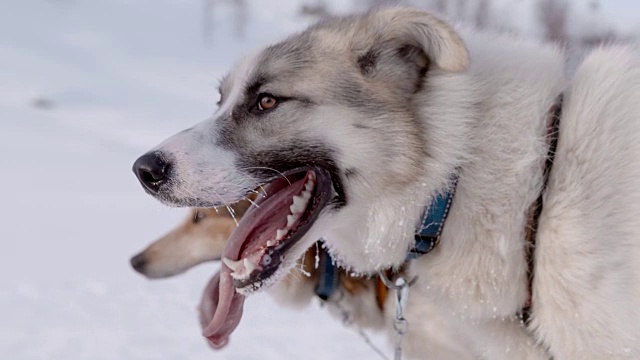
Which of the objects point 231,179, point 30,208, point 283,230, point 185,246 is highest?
point 231,179

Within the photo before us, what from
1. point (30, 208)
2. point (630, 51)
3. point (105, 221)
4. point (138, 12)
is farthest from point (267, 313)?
point (138, 12)

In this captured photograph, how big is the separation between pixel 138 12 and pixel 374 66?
27.0 m

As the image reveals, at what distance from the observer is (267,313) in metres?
A: 5.06

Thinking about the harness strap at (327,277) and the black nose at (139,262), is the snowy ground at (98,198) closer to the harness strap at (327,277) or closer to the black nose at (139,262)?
the harness strap at (327,277)

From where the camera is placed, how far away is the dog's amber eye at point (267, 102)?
242 centimetres

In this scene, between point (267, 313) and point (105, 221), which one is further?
point (105, 221)

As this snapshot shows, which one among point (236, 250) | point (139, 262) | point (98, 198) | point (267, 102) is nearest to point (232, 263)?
point (236, 250)

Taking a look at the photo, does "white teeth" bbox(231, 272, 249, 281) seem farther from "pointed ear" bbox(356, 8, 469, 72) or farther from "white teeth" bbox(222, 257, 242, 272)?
"pointed ear" bbox(356, 8, 469, 72)

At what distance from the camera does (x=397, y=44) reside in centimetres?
239

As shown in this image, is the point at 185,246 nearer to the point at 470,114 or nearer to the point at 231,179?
the point at 231,179

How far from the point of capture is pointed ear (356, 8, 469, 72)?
2.18 m

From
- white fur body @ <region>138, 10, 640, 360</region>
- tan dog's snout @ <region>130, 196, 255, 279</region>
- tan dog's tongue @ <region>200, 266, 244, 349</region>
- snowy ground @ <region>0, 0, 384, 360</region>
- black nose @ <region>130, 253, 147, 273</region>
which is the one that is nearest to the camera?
white fur body @ <region>138, 10, 640, 360</region>

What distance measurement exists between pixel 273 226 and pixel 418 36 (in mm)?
747

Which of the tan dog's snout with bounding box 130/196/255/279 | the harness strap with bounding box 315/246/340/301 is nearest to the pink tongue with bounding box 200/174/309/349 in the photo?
the harness strap with bounding box 315/246/340/301
